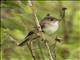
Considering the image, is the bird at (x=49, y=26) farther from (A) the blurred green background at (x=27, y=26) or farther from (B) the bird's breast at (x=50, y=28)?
(A) the blurred green background at (x=27, y=26)

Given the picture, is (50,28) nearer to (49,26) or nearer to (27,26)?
(49,26)

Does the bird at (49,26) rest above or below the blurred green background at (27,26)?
above

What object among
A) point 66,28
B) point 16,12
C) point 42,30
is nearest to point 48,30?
point 42,30

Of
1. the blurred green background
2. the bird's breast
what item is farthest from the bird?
the blurred green background

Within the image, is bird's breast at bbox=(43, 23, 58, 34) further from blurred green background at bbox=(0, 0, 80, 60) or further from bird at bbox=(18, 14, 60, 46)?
blurred green background at bbox=(0, 0, 80, 60)

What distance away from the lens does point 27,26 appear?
3.12 m

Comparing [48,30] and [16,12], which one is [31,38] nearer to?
[48,30]

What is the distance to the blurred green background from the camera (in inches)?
128

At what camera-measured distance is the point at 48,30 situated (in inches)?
109

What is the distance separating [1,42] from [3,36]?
0.60ft

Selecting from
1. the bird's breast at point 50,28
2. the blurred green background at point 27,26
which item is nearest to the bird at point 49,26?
the bird's breast at point 50,28

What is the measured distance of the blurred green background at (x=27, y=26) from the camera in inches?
128

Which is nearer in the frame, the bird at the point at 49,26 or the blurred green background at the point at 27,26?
the bird at the point at 49,26

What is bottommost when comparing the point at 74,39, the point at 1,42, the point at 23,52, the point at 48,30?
the point at 74,39
